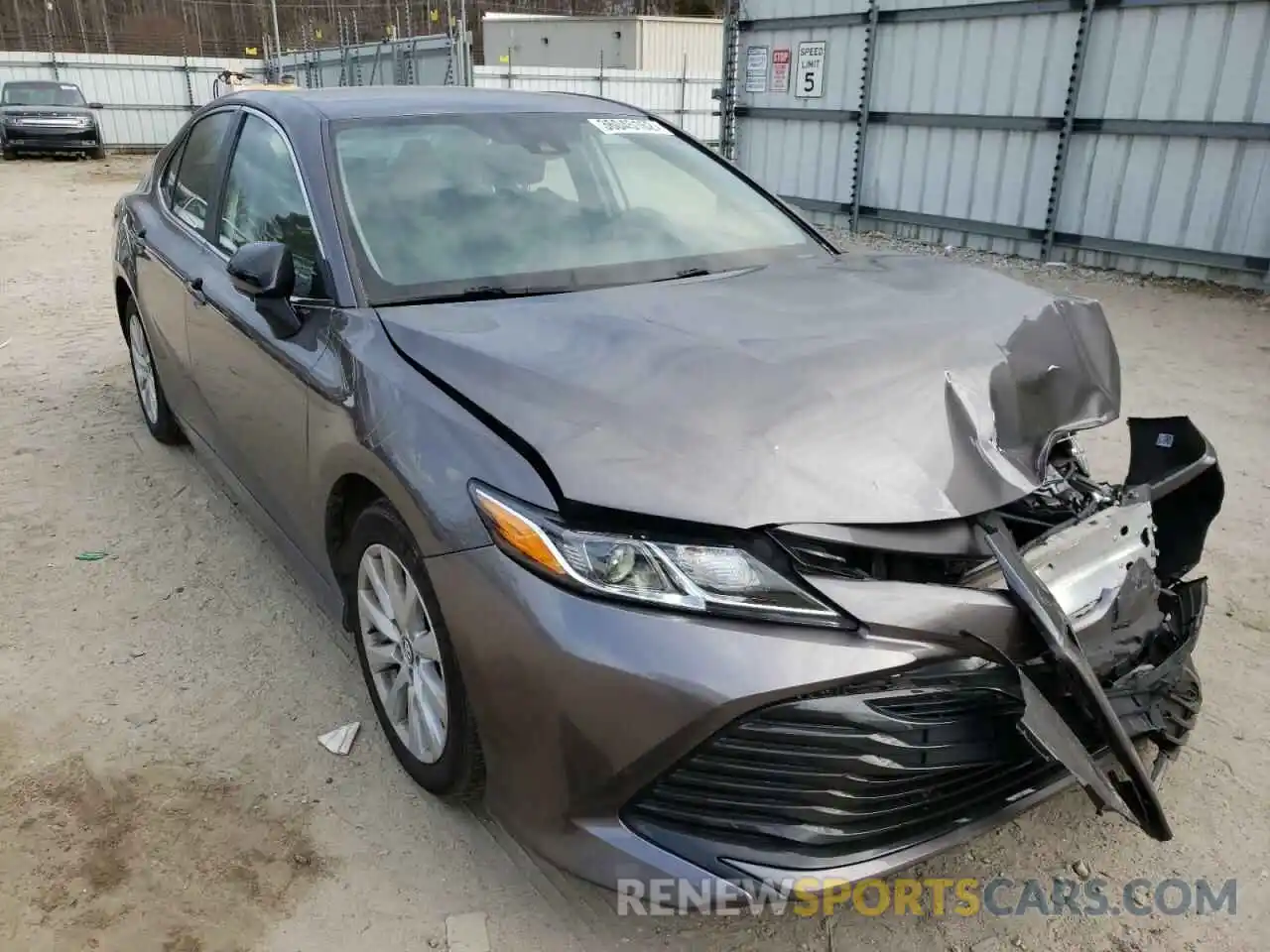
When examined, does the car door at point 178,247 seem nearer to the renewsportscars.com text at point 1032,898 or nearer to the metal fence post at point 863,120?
the renewsportscars.com text at point 1032,898

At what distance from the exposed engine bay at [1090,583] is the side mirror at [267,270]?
5.29 ft

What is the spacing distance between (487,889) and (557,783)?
21.1 inches

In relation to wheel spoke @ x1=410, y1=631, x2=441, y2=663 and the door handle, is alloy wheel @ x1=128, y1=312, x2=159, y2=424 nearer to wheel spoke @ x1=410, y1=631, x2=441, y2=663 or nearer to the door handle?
the door handle

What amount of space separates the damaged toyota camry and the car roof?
4 centimetres

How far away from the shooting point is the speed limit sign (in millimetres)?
11430

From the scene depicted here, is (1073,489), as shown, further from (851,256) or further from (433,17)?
(433,17)

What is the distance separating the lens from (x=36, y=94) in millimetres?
20766

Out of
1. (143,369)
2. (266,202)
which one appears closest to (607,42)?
(143,369)

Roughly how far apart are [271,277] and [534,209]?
0.82 m

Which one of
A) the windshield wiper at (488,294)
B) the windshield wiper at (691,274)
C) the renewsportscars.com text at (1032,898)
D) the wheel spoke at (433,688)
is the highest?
the windshield wiper at (691,274)

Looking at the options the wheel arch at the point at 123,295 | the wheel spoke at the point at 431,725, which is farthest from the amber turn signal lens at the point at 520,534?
Answer: the wheel arch at the point at 123,295

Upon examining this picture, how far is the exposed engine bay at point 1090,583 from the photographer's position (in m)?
1.79

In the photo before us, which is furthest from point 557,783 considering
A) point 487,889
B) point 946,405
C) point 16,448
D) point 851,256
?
point 16,448

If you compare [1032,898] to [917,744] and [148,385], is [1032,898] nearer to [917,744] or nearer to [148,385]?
[917,744]
